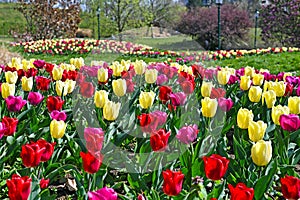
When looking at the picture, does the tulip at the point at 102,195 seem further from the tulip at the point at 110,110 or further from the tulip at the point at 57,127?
the tulip at the point at 110,110

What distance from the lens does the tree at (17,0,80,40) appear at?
20781mm

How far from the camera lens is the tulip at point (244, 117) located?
2223 millimetres

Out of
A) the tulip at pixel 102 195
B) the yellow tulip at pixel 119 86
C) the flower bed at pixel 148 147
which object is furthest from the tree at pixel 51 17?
the tulip at pixel 102 195

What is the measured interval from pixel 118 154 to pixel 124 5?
25.7 metres

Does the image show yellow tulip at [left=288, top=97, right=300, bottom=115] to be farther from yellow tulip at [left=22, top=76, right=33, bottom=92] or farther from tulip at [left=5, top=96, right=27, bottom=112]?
yellow tulip at [left=22, top=76, right=33, bottom=92]

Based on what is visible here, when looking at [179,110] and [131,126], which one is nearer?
[131,126]

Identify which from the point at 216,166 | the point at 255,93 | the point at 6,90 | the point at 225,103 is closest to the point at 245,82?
the point at 255,93

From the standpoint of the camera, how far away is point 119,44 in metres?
15.8

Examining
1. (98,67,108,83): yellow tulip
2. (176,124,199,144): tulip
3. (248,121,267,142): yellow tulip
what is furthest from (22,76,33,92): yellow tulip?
(248,121,267,142): yellow tulip

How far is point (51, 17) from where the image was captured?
20.9m

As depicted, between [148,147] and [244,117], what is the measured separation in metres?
0.52

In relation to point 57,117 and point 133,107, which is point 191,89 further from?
point 57,117

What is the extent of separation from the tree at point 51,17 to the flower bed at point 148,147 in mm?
18088

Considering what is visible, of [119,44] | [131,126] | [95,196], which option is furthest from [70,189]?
[119,44]
